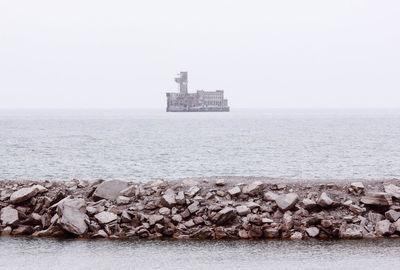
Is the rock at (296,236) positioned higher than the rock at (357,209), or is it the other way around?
the rock at (357,209)

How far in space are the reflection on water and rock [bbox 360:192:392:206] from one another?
5.23 feet

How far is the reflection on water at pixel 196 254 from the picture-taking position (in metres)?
14.6

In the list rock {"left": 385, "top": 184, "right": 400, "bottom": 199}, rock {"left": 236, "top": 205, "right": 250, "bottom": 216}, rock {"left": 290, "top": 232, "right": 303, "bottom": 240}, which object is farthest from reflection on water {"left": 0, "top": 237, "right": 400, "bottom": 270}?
rock {"left": 385, "top": 184, "right": 400, "bottom": 199}

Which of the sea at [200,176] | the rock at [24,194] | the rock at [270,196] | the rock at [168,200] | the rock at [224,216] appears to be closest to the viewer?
the sea at [200,176]

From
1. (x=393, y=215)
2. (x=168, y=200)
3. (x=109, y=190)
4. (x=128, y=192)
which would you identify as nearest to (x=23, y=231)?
(x=109, y=190)

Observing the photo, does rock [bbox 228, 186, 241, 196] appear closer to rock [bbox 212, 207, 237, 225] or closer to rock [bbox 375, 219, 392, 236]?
rock [bbox 212, 207, 237, 225]

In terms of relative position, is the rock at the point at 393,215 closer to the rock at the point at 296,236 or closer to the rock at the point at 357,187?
the rock at the point at 357,187

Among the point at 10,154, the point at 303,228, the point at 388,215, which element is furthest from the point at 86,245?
the point at 10,154

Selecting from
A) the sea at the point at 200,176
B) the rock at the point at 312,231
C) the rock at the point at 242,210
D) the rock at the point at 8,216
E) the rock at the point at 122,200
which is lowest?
the sea at the point at 200,176

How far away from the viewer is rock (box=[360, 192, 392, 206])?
18250 millimetres

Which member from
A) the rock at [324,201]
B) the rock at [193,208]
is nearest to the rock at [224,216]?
the rock at [193,208]

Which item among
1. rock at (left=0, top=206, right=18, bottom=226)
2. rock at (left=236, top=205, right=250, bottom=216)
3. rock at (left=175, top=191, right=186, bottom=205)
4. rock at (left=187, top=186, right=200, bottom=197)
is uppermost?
rock at (left=187, top=186, right=200, bottom=197)

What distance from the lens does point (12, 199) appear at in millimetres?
18969

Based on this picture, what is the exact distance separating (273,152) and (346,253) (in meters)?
41.4
